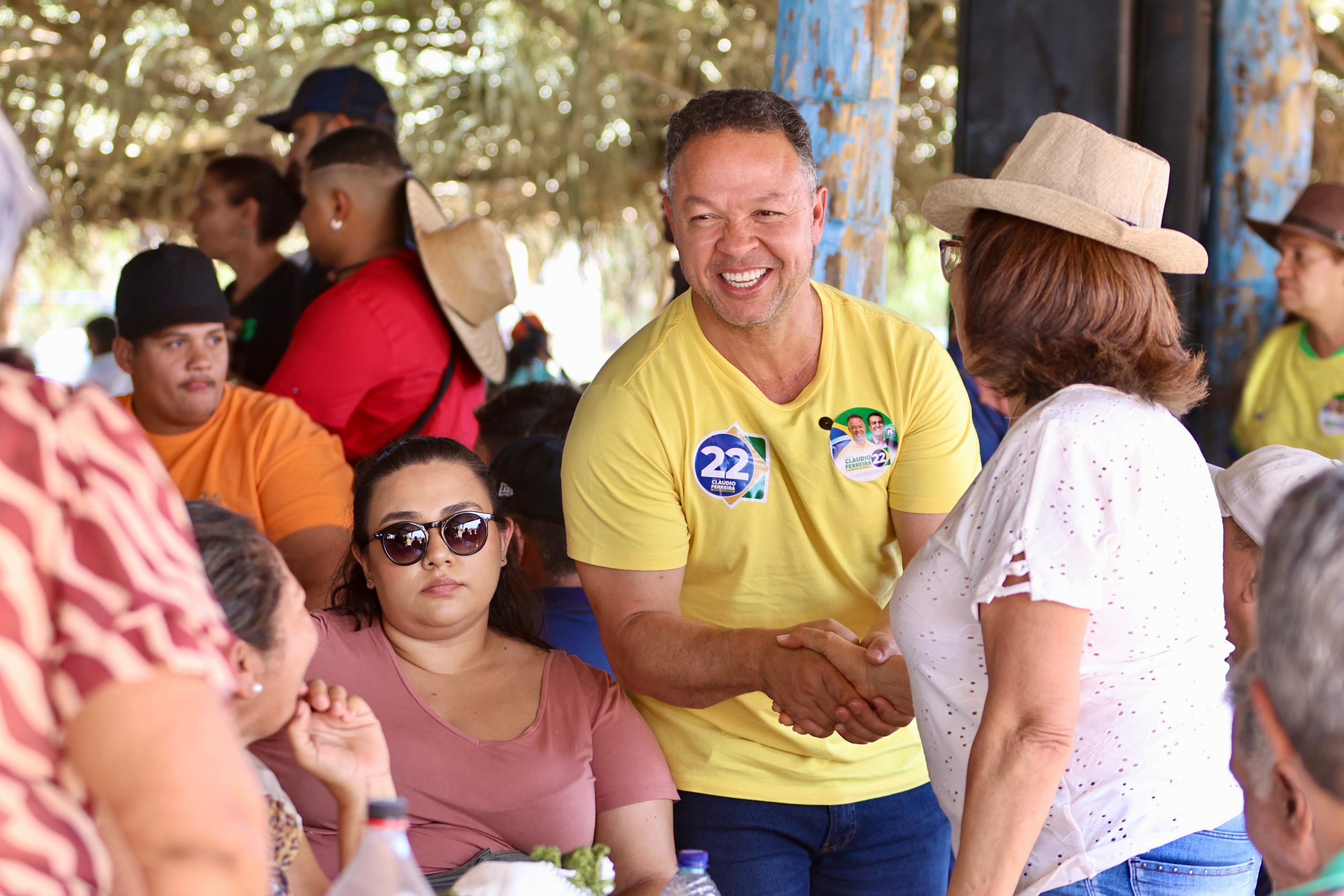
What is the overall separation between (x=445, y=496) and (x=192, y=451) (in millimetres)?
1047

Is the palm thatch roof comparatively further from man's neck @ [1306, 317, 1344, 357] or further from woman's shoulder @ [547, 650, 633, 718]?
woman's shoulder @ [547, 650, 633, 718]

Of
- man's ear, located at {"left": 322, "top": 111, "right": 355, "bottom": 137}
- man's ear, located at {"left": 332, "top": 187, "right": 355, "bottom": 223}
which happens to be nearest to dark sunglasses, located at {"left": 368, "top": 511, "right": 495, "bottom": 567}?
man's ear, located at {"left": 332, "top": 187, "right": 355, "bottom": 223}

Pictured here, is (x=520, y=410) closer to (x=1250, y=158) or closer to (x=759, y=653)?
(x=759, y=653)

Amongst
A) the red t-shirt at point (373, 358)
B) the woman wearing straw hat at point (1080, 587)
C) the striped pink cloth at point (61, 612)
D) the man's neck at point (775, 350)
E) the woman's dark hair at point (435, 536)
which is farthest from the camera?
the red t-shirt at point (373, 358)

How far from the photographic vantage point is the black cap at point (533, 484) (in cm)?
287

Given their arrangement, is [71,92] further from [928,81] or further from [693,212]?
[693,212]

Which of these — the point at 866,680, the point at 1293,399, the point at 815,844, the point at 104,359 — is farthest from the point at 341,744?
the point at 104,359

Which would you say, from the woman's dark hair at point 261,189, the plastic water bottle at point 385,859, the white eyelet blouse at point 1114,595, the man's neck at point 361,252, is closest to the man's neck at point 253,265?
the woman's dark hair at point 261,189

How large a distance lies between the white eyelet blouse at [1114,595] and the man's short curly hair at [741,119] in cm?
77

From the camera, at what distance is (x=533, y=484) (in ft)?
9.45

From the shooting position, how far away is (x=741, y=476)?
215 centimetres

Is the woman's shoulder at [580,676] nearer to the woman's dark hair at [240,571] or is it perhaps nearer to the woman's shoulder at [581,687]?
the woman's shoulder at [581,687]

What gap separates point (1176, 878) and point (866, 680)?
505mm

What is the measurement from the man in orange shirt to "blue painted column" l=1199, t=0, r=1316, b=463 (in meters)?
3.05
